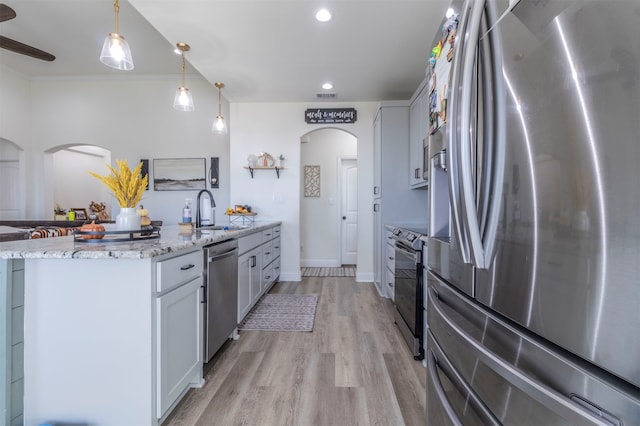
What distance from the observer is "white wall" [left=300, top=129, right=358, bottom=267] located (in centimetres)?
575

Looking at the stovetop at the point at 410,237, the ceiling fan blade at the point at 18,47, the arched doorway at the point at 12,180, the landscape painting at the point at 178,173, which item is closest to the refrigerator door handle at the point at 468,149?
the stovetop at the point at 410,237

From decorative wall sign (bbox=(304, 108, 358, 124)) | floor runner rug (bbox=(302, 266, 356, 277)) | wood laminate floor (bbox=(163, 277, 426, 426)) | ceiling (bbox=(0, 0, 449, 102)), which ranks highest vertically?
ceiling (bbox=(0, 0, 449, 102))

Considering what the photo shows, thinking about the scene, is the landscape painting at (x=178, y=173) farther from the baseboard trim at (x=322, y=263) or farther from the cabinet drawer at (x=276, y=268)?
the baseboard trim at (x=322, y=263)

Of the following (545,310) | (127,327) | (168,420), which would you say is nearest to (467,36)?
(545,310)

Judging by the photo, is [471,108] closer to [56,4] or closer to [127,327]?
[127,327]

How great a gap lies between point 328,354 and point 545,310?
196cm

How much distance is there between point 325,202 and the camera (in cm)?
581

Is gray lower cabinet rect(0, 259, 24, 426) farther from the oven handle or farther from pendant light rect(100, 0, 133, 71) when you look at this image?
the oven handle

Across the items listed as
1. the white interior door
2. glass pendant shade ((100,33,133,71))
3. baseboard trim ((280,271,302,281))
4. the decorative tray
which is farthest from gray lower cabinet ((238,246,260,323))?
the white interior door

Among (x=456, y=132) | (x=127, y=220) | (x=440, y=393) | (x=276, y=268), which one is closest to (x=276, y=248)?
(x=276, y=268)

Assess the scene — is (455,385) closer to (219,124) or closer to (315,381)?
(315,381)

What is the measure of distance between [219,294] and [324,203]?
12.7 ft

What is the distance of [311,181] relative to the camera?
228 inches

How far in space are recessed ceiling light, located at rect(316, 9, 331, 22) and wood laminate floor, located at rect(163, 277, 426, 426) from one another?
2.74m
